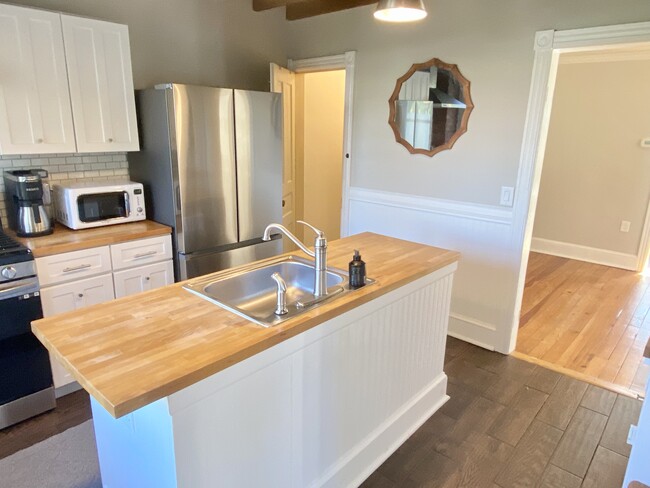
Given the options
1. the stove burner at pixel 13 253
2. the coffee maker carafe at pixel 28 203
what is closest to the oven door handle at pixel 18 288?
the stove burner at pixel 13 253

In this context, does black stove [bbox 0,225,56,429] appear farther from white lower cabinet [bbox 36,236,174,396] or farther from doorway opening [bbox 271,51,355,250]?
doorway opening [bbox 271,51,355,250]

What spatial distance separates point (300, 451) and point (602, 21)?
269 centimetres

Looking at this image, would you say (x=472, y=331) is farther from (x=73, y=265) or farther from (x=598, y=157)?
(x=598, y=157)

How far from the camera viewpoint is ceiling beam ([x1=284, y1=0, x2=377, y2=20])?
3.40m

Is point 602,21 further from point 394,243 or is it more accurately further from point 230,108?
point 230,108

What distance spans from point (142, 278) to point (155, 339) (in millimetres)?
1567

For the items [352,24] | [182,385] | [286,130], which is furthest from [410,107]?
[182,385]

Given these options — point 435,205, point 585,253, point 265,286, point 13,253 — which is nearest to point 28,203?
point 13,253

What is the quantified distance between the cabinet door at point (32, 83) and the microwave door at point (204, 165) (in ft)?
2.16

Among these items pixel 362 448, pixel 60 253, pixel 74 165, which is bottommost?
pixel 362 448

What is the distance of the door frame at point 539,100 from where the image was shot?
7.74 ft

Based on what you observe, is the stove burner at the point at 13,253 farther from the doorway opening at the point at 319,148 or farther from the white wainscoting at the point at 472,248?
the doorway opening at the point at 319,148

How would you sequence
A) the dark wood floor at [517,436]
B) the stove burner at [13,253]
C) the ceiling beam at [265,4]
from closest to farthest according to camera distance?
1. the dark wood floor at [517,436]
2. the stove burner at [13,253]
3. the ceiling beam at [265,4]

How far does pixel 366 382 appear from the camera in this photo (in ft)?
6.22
